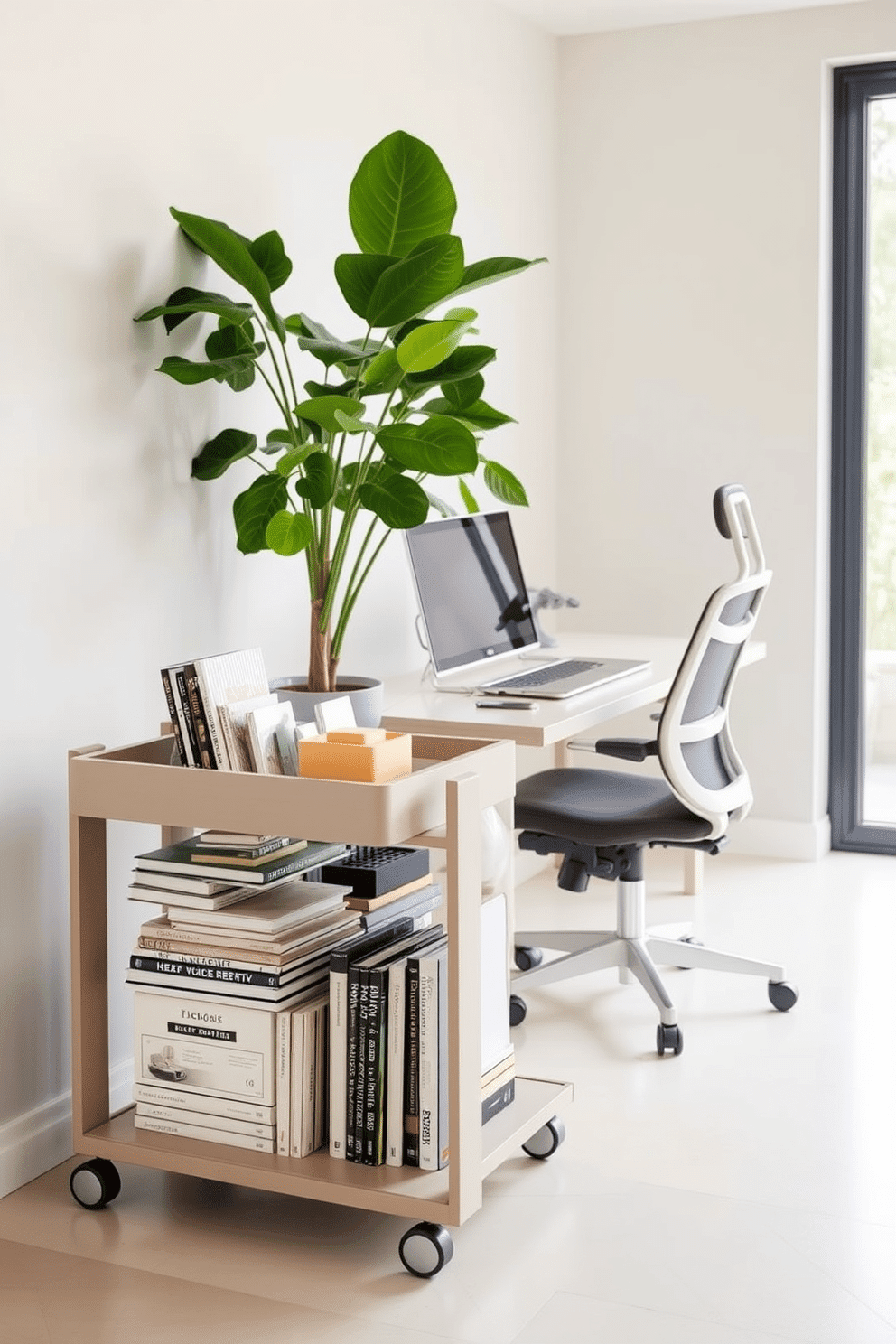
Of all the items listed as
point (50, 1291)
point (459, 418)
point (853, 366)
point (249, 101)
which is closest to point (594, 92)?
point (853, 366)

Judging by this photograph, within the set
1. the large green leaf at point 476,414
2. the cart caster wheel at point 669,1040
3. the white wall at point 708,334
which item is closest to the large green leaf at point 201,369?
the large green leaf at point 476,414

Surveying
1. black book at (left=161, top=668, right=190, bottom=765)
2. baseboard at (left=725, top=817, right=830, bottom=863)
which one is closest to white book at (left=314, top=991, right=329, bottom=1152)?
black book at (left=161, top=668, right=190, bottom=765)

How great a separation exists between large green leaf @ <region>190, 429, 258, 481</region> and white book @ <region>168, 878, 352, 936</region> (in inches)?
31.8

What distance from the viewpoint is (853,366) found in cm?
446

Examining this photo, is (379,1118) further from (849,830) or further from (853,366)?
(853,366)

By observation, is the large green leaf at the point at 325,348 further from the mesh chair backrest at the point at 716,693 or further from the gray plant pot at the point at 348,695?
the mesh chair backrest at the point at 716,693

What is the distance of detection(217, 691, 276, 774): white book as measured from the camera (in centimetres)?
226

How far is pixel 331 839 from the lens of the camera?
2137 mm

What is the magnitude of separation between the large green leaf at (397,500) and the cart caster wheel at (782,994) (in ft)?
4.45

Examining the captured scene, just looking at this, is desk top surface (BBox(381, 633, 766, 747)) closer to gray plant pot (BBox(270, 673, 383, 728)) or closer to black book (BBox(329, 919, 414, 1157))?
gray plant pot (BBox(270, 673, 383, 728))

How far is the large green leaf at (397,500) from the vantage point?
8.61 feet

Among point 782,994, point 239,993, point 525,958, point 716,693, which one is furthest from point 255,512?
point 782,994

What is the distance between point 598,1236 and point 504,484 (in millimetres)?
1538

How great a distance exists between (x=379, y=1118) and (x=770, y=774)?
101 inches
